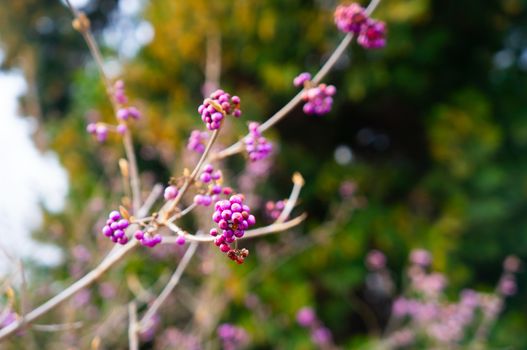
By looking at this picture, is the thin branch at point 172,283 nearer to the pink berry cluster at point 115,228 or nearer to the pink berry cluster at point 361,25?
the pink berry cluster at point 115,228

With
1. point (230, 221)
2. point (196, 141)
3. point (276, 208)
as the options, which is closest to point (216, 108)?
point (230, 221)

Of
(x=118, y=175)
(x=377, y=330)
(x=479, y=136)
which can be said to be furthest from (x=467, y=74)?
(x=118, y=175)

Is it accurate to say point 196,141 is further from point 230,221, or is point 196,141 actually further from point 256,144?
point 230,221

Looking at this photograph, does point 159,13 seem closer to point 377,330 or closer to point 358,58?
point 358,58

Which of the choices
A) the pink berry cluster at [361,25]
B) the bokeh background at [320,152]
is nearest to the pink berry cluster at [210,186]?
the pink berry cluster at [361,25]

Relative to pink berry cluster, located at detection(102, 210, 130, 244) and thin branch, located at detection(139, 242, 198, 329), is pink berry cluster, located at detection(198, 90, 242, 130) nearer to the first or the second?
pink berry cluster, located at detection(102, 210, 130, 244)

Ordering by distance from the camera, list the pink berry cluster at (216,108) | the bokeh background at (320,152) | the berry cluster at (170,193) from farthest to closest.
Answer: the bokeh background at (320,152) → the berry cluster at (170,193) → the pink berry cluster at (216,108)
